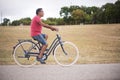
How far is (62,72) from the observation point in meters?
5.86

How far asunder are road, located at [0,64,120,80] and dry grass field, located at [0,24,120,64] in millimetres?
186

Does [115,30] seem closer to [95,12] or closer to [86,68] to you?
[95,12]

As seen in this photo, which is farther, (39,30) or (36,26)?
(39,30)

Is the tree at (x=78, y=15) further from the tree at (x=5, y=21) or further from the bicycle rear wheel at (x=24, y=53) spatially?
the bicycle rear wheel at (x=24, y=53)

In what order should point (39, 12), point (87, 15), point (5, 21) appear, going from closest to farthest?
1. point (5, 21)
2. point (87, 15)
3. point (39, 12)

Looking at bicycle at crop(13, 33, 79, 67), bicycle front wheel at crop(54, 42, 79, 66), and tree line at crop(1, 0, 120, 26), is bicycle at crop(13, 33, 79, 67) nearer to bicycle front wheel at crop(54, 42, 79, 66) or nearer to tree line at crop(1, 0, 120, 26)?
bicycle front wheel at crop(54, 42, 79, 66)

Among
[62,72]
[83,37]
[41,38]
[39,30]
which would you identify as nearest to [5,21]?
[39,30]

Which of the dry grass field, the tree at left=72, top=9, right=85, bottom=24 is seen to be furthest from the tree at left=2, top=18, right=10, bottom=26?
the tree at left=72, top=9, right=85, bottom=24

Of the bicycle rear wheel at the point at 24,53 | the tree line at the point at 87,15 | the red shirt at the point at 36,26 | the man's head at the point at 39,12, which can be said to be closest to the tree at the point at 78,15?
the tree line at the point at 87,15

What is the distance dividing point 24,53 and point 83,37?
950mm

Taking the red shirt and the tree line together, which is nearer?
the tree line

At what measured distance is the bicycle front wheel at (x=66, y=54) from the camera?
20.9 ft

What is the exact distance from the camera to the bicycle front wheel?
251 inches

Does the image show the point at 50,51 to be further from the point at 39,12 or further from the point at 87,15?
the point at 87,15
